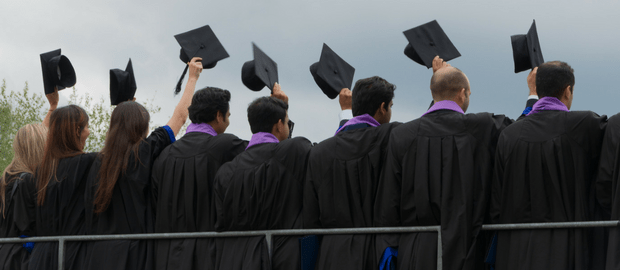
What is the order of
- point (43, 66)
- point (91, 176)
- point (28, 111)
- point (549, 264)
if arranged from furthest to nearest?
point (28, 111)
point (43, 66)
point (91, 176)
point (549, 264)

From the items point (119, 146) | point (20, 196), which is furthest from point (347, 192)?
point (20, 196)

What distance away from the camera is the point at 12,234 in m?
6.36

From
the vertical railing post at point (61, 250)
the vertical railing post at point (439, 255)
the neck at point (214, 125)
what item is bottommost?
the vertical railing post at point (61, 250)

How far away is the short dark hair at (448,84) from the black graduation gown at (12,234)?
403cm

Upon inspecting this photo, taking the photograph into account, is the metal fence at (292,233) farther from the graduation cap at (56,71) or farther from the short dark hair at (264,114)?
the graduation cap at (56,71)

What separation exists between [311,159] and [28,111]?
30.0 m

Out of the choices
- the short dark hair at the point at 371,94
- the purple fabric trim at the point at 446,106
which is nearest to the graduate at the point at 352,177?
the short dark hair at the point at 371,94

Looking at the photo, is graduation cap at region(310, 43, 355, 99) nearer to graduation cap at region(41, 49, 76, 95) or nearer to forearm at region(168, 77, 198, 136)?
forearm at region(168, 77, 198, 136)

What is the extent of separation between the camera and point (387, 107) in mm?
5188

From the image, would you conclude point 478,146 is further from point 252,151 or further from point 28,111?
point 28,111

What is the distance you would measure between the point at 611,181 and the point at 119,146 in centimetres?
408

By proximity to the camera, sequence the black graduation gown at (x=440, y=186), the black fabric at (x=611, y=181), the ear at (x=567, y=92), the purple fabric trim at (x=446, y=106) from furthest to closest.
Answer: the purple fabric trim at (x=446, y=106)
the ear at (x=567, y=92)
the black graduation gown at (x=440, y=186)
the black fabric at (x=611, y=181)

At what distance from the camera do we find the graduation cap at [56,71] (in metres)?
7.51

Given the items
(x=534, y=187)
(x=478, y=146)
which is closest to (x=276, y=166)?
(x=478, y=146)
